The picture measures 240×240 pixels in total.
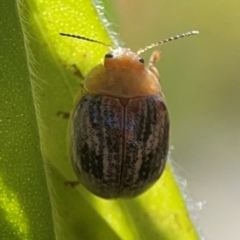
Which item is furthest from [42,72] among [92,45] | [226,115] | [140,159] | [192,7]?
[192,7]

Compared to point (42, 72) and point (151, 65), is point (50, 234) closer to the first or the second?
point (42, 72)

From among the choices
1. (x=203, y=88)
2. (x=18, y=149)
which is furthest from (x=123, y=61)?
(x=203, y=88)

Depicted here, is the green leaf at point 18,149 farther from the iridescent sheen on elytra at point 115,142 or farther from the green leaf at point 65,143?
the iridescent sheen on elytra at point 115,142

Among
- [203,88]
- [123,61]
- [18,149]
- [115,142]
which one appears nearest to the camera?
[18,149]

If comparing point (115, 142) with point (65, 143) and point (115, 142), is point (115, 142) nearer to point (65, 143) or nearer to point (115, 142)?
point (115, 142)

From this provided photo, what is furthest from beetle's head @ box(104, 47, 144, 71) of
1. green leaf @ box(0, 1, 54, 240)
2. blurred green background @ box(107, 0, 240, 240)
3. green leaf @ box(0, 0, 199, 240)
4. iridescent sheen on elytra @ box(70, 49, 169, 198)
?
blurred green background @ box(107, 0, 240, 240)

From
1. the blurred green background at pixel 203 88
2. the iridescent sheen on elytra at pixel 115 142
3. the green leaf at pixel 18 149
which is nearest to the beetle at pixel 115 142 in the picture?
the iridescent sheen on elytra at pixel 115 142

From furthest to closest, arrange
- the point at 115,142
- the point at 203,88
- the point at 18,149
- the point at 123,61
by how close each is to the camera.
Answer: the point at 203,88
the point at 123,61
the point at 115,142
the point at 18,149
